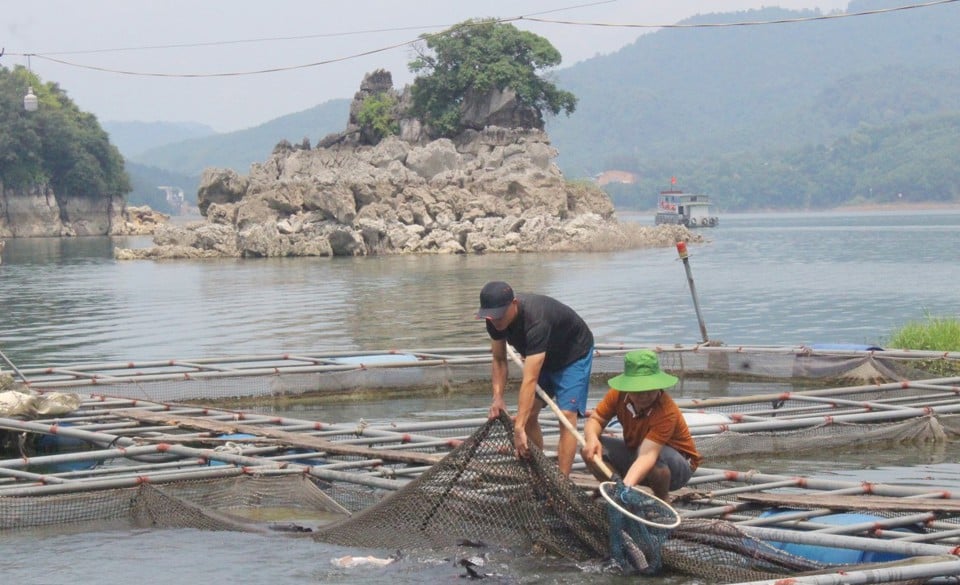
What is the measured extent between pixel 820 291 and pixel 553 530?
29544mm

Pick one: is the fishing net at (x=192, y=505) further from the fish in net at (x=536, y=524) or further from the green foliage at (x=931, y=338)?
the green foliage at (x=931, y=338)

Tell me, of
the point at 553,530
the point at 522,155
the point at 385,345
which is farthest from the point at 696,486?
the point at 522,155

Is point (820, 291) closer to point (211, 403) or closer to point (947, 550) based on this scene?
point (211, 403)

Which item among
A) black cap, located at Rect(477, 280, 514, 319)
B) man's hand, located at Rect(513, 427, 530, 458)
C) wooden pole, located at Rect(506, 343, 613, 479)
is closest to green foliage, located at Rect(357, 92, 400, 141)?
wooden pole, located at Rect(506, 343, 613, 479)

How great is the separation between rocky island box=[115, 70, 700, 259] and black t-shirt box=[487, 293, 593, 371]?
171ft

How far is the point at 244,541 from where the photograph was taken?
359 inches

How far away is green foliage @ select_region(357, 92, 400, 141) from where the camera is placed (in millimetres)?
74438

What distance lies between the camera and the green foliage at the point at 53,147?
4158 inches

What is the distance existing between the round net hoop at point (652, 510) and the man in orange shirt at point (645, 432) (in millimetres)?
141

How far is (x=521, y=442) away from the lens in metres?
8.00

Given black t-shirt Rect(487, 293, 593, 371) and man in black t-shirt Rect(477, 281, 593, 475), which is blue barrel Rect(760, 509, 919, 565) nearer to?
man in black t-shirt Rect(477, 281, 593, 475)

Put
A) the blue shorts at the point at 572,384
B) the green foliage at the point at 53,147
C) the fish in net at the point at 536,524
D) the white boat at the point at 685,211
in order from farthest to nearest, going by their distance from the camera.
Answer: the white boat at the point at 685,211 → the green foliage at the point at 53,147 → the blue shorts at the point at 572,384 → the fish in net at the point at 536,524

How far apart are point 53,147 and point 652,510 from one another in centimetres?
11147

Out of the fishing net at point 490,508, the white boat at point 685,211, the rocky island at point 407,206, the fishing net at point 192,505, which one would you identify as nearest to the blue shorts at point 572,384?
the fishing net at point 490,508
